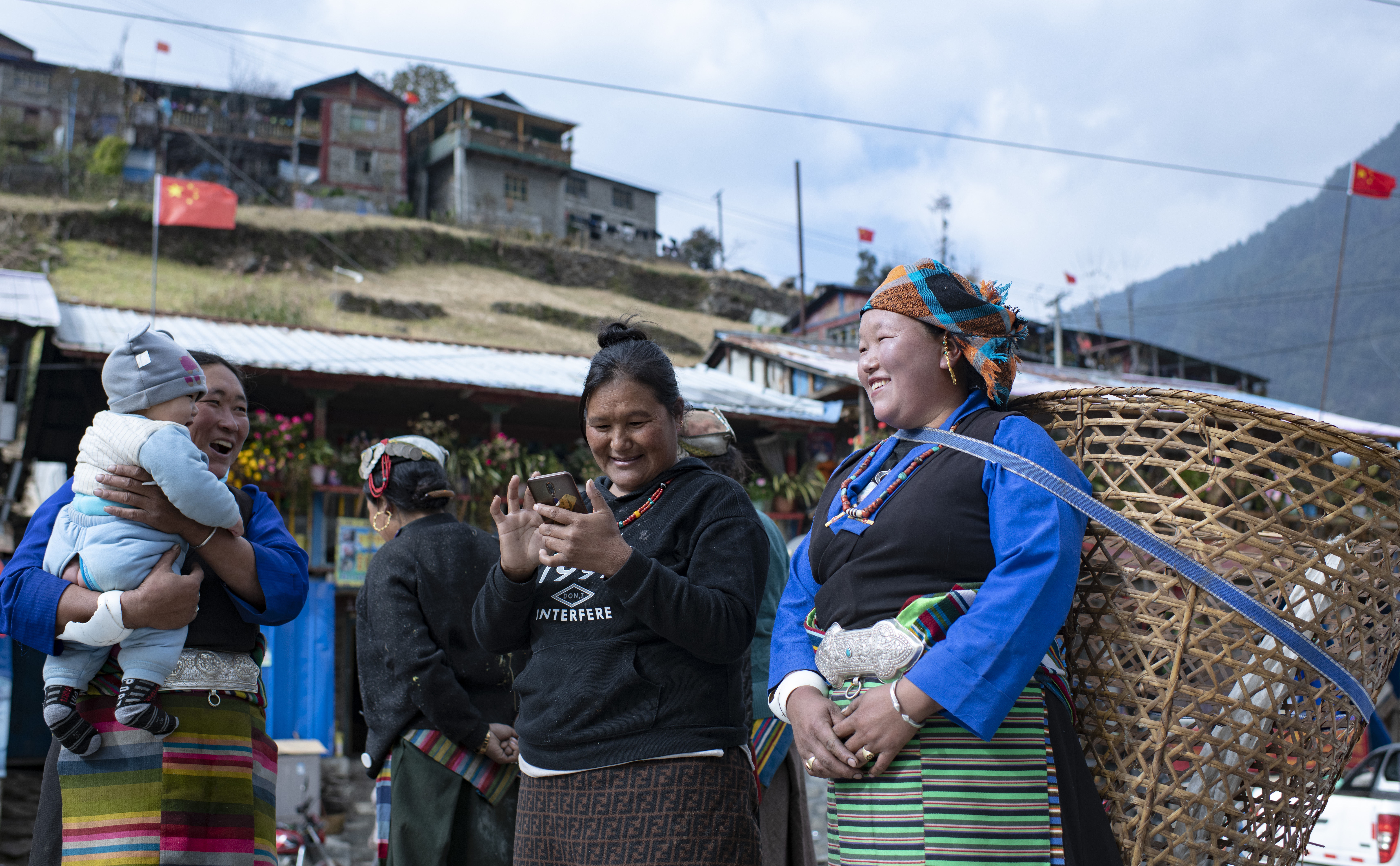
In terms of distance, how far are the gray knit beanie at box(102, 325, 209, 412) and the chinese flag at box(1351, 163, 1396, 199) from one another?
16327 mm

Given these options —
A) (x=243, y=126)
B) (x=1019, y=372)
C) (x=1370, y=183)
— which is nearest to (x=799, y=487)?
(x=1019, y=372)

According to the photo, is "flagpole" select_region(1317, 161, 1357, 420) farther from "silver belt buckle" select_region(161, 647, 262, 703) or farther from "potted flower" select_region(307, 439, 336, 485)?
"silver belt buckle" select_region(161, 647, 262, 703)

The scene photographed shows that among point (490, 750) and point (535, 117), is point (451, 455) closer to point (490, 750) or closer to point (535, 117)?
point (490, 750)

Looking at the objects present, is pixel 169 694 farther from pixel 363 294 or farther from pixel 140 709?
pixel 363 294

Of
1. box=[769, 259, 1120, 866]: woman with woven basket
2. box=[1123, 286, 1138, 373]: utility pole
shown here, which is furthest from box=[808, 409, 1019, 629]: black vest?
box=[1123, 286, 1138, 373]: utility pole

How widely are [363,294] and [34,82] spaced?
68.3ft

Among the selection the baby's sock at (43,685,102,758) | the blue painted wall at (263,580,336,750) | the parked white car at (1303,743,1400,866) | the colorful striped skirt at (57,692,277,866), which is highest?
the baby's sock at (43,685,102,758)

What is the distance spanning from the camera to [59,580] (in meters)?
2.35

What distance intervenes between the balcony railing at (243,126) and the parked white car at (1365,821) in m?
41.6

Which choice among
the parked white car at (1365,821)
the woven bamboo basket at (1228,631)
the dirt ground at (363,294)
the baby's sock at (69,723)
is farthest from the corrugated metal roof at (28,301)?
the dirt ground at (363,294)

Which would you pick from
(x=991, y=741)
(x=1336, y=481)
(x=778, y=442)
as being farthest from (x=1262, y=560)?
(x=778, y=442)

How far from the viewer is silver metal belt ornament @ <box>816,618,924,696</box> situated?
1714mm

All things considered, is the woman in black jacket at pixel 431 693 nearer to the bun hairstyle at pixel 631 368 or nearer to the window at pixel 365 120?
the bun hairstyle at pixel 631 368

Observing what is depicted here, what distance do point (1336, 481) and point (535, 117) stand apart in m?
44.6
